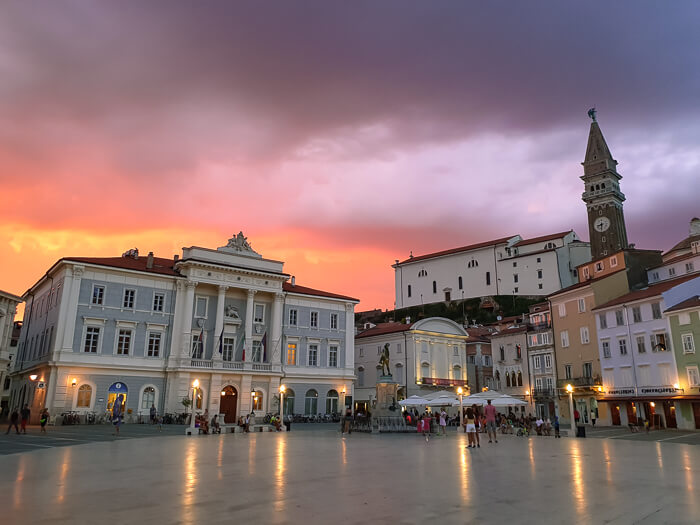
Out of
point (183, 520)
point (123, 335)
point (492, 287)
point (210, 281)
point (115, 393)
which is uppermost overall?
point (492, 287)

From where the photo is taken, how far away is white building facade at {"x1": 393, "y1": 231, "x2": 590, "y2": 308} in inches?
4166

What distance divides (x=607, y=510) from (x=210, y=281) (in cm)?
4330

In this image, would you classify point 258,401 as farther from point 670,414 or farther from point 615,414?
point 670,414

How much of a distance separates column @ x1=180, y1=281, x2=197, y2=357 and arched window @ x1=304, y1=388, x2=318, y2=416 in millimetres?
12917

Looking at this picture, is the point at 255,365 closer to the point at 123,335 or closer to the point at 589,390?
the point at 123,335

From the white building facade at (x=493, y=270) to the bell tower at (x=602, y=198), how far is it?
13.0ft

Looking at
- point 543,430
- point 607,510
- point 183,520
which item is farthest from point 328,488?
point 543,430

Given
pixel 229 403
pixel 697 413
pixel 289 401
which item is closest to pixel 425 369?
pixel 289 401

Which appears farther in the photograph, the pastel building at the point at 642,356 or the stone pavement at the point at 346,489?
the pastel building at the point at 642,356

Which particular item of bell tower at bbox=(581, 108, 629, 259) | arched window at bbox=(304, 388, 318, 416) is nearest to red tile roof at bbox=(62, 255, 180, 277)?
arched window at bbox=(304, 388, 318, 416)

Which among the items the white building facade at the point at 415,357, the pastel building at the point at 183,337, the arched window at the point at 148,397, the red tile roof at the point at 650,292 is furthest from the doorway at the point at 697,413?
the arched window at the point at 148,397

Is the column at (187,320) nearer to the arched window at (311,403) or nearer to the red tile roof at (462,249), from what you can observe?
the arched window at (311,403)

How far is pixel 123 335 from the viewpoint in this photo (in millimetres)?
43844

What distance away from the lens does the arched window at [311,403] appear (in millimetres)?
52031
